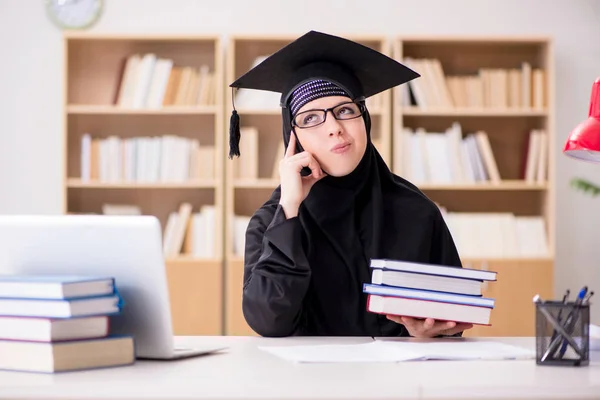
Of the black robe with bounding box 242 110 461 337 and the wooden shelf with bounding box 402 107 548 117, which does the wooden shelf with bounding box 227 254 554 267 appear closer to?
the wooden shelf with bounding box 402 107 548 117

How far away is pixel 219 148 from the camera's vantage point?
15.5ft

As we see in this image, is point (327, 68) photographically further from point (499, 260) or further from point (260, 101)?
point (499, 260)

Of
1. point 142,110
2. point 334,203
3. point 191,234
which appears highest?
point 142,110

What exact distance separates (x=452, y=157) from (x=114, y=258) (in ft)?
11.5

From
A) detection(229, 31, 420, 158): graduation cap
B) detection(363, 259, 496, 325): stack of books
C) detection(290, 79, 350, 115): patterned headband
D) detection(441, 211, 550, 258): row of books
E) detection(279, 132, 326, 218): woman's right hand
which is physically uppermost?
detection(229, 31, 420, 158): graduation cap

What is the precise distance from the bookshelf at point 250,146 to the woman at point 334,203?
7.92 ft

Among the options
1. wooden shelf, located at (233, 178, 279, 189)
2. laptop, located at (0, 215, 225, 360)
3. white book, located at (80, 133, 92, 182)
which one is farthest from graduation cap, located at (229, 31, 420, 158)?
white book, located at (80, 133, 92, 182)

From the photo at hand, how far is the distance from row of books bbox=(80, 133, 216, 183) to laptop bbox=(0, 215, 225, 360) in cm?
324

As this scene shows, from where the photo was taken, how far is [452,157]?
15.7 ft

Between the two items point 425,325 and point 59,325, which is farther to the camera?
point 425,325

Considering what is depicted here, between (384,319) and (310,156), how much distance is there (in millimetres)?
441

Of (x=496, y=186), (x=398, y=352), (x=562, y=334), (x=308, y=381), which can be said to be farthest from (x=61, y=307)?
(x=496, y=186)

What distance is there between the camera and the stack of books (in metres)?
1.75

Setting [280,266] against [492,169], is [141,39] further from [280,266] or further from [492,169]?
[280,266]
